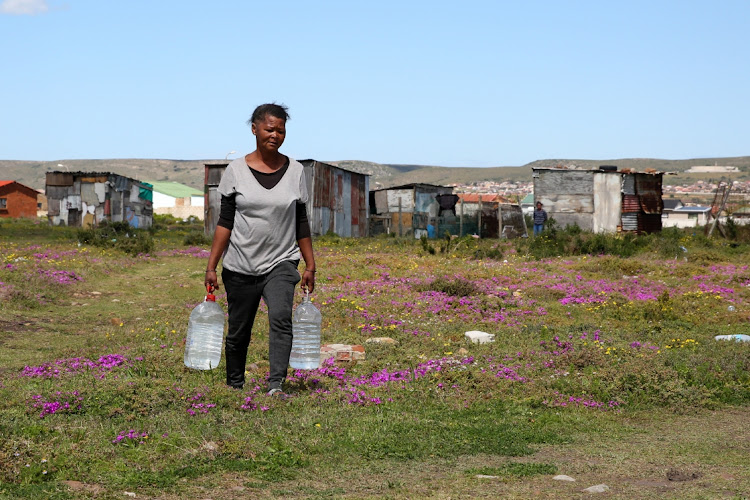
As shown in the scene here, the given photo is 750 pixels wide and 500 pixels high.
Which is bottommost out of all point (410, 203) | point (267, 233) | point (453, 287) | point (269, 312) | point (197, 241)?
point (453, 287)

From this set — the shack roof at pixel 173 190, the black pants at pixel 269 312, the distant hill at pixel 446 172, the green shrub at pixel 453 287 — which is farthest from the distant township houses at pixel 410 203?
the distant hill at pixel 446 172

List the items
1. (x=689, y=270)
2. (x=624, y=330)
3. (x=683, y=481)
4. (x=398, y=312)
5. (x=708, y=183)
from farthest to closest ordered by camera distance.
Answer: (x=708, y=183) → (x=689, y=270) → (x=398, y=312) → (x=624, y=330) → (x=683, y=481)

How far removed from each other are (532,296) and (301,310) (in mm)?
7963

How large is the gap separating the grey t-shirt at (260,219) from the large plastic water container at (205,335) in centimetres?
47

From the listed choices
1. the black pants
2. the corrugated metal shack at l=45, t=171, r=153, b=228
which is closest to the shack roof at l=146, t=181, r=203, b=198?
the corrugated metal shack at l=45, t=171, r=153, b=228

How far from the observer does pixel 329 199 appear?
38.0 metres

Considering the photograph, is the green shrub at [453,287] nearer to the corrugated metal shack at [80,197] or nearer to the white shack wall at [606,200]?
the white shack wall at [606,200]

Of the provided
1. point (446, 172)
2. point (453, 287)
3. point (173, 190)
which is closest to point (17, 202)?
point (173, 190)

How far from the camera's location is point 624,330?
444 inches

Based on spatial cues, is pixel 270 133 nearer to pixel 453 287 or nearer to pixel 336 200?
pixel 453 287

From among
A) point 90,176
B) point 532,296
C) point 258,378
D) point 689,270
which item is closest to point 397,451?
point 258,378

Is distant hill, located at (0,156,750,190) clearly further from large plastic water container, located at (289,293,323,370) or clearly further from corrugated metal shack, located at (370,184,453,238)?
large plastic water container, located at (289,293,323,370)

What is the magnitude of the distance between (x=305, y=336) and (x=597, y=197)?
31553 millimetres

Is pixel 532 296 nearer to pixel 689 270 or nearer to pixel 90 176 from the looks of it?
pixel 689 270
